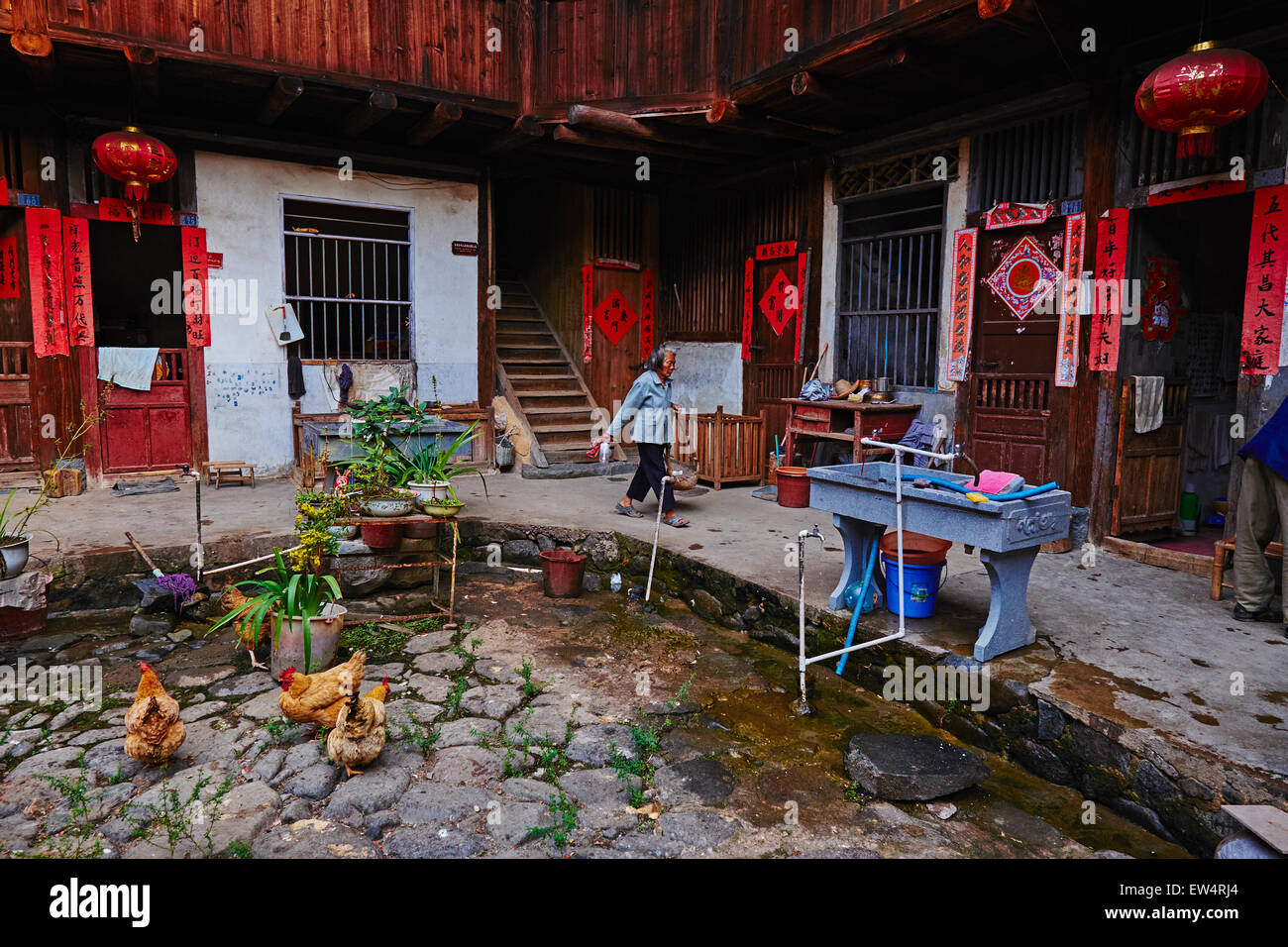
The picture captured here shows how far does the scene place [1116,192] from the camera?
745 centimetres

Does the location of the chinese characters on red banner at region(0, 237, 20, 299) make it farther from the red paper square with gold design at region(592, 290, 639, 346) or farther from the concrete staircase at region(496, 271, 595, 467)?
the red paper square with gold design at region(592, 290, 639, 346)

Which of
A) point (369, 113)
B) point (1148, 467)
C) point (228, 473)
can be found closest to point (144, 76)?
point (369, 113)

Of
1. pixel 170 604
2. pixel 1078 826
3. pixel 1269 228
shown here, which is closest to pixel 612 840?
pixel 1078 826

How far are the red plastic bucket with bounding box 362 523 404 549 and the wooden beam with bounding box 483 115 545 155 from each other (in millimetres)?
5607

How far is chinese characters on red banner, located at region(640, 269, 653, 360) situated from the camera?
551 inches

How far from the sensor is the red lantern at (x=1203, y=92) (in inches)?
211

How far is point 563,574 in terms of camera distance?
290 inches

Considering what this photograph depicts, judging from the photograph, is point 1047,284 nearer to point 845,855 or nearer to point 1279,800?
point 1279,800

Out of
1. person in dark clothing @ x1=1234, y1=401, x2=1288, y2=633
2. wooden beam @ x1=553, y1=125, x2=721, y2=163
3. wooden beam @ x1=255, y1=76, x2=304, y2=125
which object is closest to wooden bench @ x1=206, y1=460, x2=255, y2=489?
wooden beam @ x1=255, y1=76, x2=304, y2=125

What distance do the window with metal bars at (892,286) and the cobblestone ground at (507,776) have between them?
5.34 metres

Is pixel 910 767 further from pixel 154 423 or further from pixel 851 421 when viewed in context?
pixel 154 423

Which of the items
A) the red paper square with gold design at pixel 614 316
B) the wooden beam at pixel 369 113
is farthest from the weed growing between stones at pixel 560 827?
the red paper square with gold design at pixel 614 316

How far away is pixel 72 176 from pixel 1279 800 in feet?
38.9

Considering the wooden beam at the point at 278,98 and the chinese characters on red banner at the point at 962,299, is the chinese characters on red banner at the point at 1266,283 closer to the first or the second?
the chinese characters on red banner at the point at 962,299
